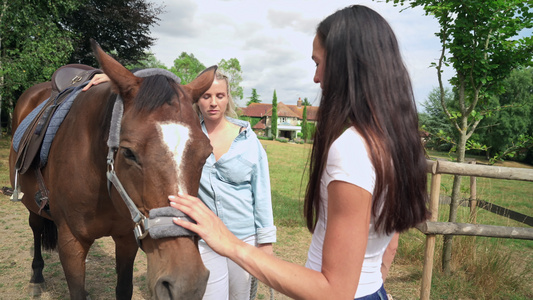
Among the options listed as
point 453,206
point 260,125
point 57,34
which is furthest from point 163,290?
point 260,125

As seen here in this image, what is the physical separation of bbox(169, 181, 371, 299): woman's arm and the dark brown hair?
13cm

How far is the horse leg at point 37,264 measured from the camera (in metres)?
3.87

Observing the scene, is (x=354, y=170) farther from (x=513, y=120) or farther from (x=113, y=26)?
(x=513, y=120)

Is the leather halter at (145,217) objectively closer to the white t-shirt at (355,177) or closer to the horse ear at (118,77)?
the horse ear at (118,77)

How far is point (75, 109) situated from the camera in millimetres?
2611

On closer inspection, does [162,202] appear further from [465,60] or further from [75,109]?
[465,60]

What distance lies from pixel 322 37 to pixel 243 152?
1354mm

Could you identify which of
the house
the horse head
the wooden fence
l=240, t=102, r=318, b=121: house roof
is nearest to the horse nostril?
the horse head

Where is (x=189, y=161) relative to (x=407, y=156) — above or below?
below

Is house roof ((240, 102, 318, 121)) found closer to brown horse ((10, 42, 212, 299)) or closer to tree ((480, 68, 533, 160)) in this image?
tree ((480, 68, 533, 160))

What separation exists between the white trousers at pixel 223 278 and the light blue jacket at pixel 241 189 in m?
0.16

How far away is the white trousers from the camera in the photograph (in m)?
2.13

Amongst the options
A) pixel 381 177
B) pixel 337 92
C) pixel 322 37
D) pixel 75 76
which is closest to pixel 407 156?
pixel 381 177

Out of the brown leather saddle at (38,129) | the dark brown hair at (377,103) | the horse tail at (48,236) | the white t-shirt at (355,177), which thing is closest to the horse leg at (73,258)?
the brown leather saddle at (38,129)
